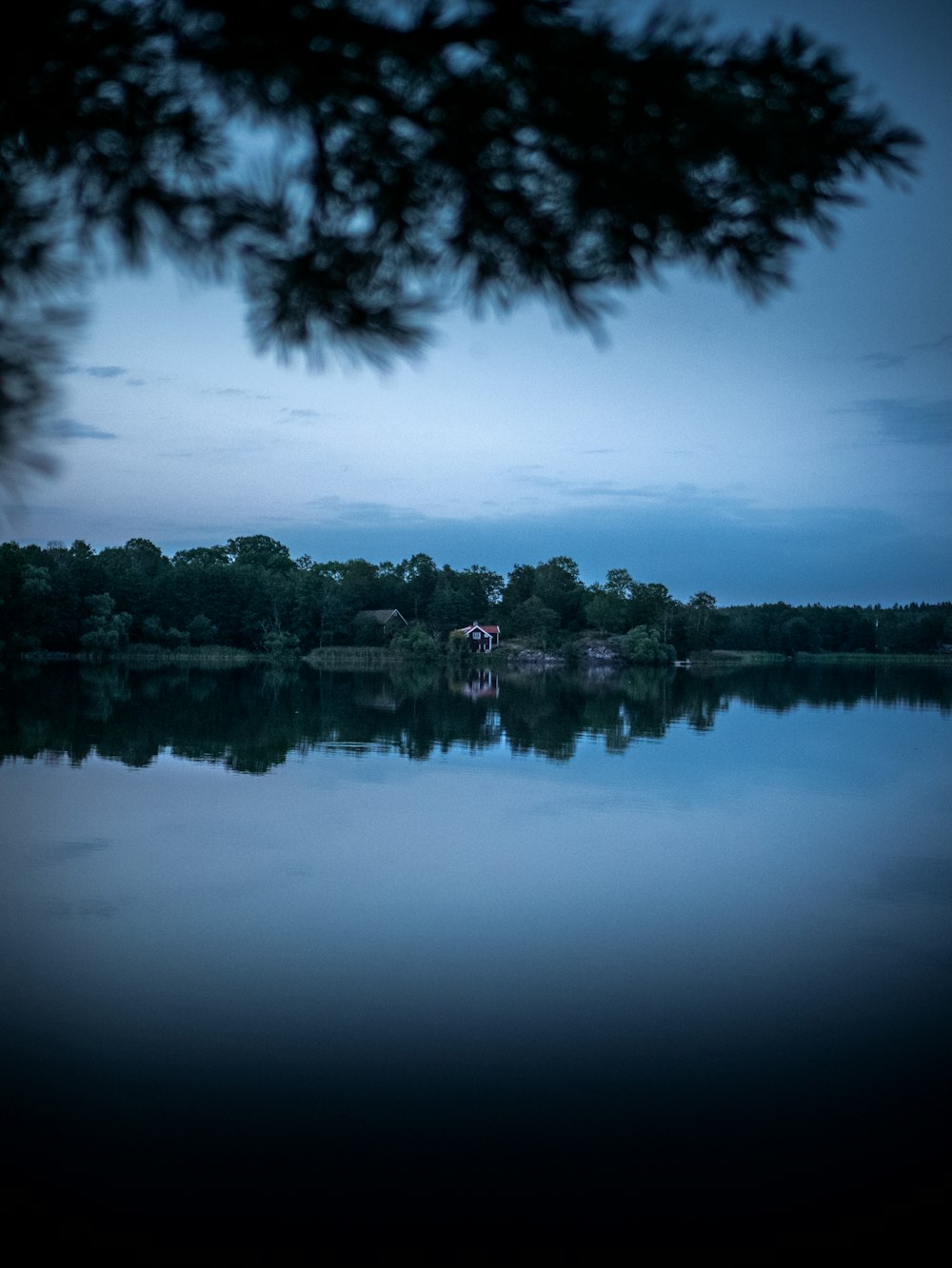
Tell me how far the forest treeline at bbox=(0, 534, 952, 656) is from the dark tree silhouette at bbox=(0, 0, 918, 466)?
52.9m

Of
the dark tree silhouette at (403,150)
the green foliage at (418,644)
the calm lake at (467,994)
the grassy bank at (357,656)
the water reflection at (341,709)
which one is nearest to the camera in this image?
the dark tree silhouette at (403,150)

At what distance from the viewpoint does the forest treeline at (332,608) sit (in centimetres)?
5703

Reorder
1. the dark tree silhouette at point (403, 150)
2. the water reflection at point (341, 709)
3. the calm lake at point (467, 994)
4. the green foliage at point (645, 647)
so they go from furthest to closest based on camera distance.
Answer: the green foliage at point (645, 647)
the water reflection at point (341, 709)
the calm lake at point (467, 994)
the dark tree silhouette at point (403, 150)

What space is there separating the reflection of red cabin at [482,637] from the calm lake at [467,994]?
220ft

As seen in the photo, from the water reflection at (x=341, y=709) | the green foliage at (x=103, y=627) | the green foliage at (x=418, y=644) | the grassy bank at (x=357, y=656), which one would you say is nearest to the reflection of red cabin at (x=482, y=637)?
the green foliage at (x=418, y=644)

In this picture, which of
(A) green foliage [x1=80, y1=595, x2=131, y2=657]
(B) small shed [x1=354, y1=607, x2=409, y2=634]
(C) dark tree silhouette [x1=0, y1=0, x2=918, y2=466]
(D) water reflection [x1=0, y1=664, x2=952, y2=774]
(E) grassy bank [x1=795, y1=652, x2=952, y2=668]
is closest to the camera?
(C) dark tree silhouette [x1=0, y1=0, x2=918, y2=466]

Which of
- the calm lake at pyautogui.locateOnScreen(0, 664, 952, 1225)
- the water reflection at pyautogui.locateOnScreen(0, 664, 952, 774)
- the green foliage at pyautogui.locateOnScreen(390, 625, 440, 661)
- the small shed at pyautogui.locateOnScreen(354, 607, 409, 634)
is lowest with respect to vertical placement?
the calm lake at pyautogui.locateOnScreen(0, 664, 952, 1225)

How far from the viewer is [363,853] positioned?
406 inches

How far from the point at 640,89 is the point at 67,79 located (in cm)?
193

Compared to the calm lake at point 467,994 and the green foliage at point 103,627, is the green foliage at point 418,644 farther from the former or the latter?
the calm lake at point 467,994

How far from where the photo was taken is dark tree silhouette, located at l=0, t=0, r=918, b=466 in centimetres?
335

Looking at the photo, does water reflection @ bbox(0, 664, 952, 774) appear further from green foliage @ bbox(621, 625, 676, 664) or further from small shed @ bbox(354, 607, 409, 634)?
small shed @ bbox(354, 607, 409, 634)

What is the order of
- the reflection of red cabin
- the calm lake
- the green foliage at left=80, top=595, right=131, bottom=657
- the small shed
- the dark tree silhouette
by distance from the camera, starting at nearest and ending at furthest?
the dark tree silhouette, the calm lake, the green foliage at left=80, top=595, right=131, bottom=657, the small shed, the reflection of red cabin

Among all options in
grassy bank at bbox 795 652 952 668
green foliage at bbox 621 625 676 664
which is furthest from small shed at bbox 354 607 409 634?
grassy bank at bbox 795 652 952 668
